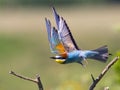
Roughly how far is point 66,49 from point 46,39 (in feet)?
31.3

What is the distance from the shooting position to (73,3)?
18.7 m

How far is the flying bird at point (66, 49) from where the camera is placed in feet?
5.11

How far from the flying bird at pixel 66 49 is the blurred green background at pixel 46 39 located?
0.40 meters

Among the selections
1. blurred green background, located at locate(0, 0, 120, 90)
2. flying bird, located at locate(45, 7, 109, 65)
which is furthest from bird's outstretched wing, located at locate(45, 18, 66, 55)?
blurred green background, located at locate(0, 0, 120, 90)

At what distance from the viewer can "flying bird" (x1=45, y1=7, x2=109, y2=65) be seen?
61.3 inches

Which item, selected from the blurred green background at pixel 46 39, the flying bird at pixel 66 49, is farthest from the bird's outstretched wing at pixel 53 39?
the blurred green background at pixel 46 39

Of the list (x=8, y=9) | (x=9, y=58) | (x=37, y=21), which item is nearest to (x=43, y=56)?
(x=9, y=58)

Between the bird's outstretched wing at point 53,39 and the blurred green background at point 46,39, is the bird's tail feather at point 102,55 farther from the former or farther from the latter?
the blurred green background at point 46,39

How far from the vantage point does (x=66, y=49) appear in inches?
62.2

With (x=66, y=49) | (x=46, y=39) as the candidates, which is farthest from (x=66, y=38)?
(x=46, y=39)

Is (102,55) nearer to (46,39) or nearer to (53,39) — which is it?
(53,39)

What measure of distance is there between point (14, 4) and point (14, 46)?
28.7 feet

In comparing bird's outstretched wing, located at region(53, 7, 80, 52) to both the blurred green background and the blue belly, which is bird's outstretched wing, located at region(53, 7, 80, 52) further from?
the blurred green background

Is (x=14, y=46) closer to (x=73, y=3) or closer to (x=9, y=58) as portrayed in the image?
(x=9, y=58)
